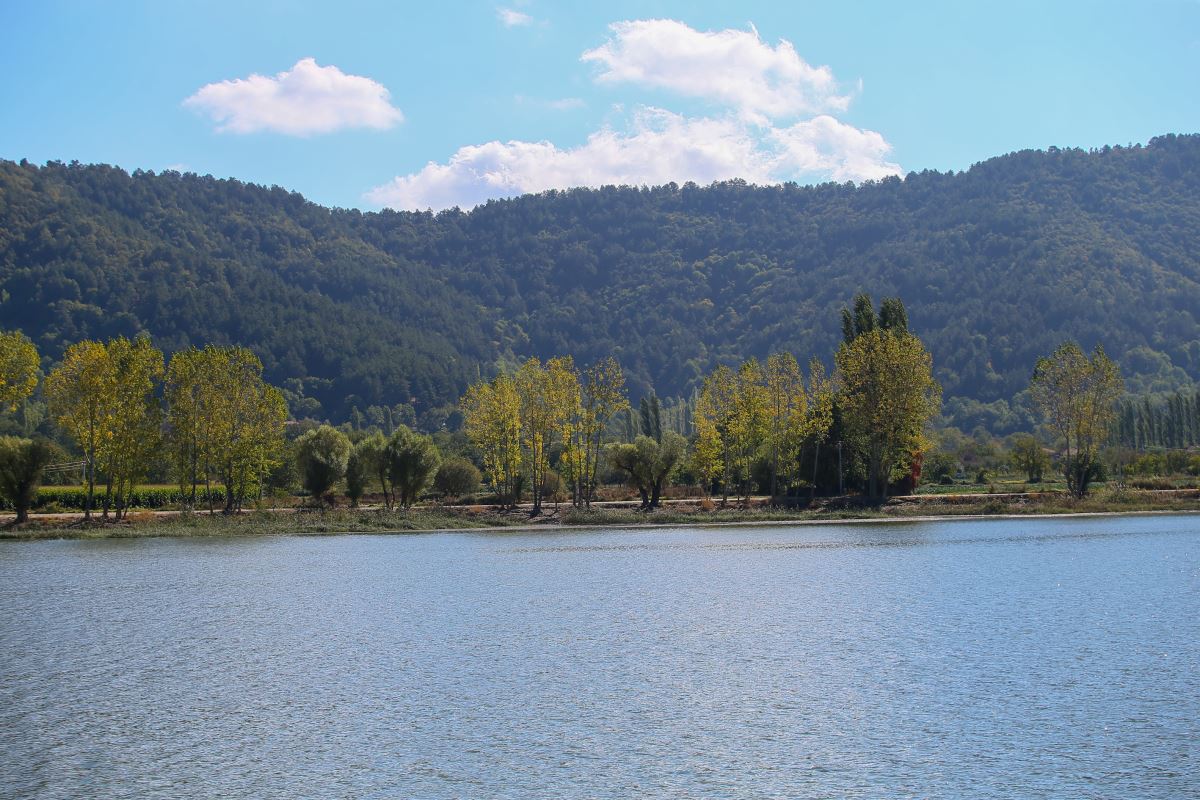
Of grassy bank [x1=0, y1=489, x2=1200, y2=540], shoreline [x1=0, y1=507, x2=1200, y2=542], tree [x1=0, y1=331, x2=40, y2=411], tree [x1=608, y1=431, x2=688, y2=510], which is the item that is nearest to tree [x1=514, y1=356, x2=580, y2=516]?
tree [x1=608, y1=431, x2=688, y2=510]

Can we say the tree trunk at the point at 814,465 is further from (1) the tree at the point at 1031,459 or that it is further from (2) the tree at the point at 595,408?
(1) the tree at the point at 1031,459

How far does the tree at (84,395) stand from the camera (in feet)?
198

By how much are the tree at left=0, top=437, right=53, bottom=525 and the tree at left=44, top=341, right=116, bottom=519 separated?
232 centimetres

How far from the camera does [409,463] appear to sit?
73.0 meters

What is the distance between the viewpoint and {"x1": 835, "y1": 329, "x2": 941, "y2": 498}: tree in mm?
71312

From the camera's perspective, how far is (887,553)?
147 feet

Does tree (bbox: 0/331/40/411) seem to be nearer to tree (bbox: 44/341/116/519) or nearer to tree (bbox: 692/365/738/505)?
tree (bbox: 44/341/116/519)

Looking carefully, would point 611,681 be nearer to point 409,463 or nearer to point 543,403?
point 543,403

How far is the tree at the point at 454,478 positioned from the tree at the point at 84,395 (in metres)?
25.1

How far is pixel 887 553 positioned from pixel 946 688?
2471 cm

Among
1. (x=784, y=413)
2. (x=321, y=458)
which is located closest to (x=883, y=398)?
(x=784, y=413)

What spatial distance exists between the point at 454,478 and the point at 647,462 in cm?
1629

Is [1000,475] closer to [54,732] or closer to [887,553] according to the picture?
[887,553]

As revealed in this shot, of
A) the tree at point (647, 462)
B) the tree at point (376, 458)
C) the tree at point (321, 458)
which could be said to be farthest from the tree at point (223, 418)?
the tree at point (647, 462)
